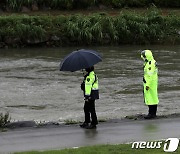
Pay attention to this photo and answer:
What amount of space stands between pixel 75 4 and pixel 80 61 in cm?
3106

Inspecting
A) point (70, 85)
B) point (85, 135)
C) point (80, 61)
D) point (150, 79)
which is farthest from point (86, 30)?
point (85, 135)

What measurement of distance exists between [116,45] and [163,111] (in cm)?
1937

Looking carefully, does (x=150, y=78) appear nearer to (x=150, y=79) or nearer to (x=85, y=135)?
(x=150, y=79)

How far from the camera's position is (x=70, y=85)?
21344mm

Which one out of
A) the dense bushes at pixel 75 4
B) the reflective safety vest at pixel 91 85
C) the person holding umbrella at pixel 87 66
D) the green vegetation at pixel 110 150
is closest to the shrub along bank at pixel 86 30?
the dense bushes at pixel 75 4

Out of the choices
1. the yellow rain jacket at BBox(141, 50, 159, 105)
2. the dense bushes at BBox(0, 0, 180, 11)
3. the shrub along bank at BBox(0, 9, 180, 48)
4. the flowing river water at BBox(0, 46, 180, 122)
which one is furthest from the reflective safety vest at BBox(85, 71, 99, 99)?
the dense bushes at BBox(0, 0, 180, 11)

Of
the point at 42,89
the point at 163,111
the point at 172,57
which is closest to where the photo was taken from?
the point at 163,111

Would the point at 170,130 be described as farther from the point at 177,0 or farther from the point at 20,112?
the point at 177,0

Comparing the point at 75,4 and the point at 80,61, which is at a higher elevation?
the point at 75,4

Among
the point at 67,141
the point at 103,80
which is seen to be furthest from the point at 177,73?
the point at 67,141

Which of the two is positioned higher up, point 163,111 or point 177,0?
point 177,0

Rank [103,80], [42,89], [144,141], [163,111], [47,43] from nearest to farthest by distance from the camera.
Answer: [144,141]
[163,111]
[42,89]
[103,80]
[47,43]

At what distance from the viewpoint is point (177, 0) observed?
1681 inches

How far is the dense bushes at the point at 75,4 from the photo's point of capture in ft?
131
